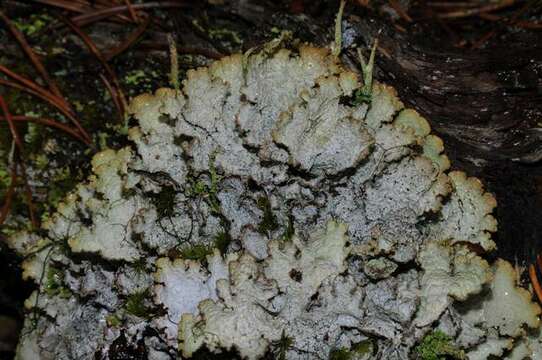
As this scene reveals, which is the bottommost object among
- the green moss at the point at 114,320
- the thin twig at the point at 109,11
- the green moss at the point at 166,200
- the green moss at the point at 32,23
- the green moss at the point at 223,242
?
the green moss at the point at 114,320

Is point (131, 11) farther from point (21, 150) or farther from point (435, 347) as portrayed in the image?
point (435, 347)

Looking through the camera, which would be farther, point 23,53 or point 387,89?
point 23,53

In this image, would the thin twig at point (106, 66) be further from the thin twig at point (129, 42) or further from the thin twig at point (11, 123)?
the thin twig at point (11, 123)

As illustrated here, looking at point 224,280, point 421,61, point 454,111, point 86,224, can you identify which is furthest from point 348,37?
point 86,224

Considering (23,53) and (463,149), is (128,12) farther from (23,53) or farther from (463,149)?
(463,149)

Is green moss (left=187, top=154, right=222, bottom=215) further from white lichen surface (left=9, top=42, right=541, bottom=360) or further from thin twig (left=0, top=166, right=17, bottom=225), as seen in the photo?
thin twig (left=0, top=166, right=17, bottom=225)

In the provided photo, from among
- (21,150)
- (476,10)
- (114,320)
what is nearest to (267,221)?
(114,320)

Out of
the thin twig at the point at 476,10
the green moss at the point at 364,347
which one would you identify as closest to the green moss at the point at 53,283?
the green moss at the point at 364,347
